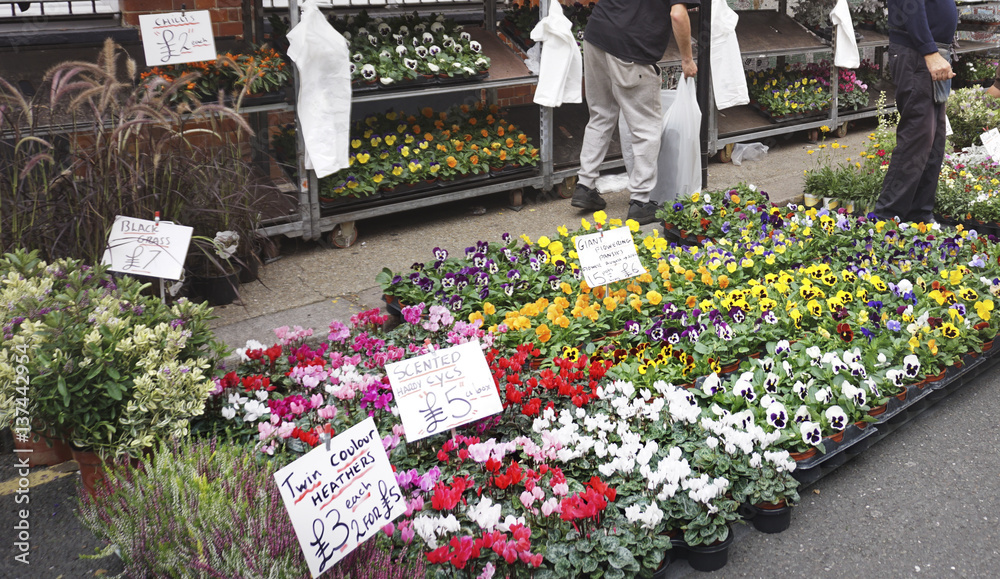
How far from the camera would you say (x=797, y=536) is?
2.72m

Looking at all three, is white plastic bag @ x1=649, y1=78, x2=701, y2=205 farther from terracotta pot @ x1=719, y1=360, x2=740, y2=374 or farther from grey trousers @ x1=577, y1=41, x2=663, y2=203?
terracotta pot @ x1=719, y1=360, x2=740, y2=374

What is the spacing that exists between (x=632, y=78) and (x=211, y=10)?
9.82 ft

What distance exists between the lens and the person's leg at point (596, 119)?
5834mm

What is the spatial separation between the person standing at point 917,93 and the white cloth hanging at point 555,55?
209cm

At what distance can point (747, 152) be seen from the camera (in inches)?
310

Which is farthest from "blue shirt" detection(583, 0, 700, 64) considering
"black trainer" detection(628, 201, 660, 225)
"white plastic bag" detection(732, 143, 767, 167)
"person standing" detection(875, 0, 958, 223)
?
"white plastic bag" detection(732, 143, 767, 167)

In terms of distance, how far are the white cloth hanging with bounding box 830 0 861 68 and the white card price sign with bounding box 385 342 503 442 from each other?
22.5 feet

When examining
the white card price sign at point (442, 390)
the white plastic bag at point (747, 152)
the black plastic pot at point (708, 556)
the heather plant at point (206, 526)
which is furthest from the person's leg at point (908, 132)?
the heather plant at point (206, 526)

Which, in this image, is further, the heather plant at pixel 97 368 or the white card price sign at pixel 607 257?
the white card price sign at pixel 607 257

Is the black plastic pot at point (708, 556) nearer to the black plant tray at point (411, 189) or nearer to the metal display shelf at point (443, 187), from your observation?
the metal display shelf at point (443, 187)

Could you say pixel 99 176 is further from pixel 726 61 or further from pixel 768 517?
pixel 726 61

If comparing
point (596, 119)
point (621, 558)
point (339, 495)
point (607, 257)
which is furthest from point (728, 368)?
point (596, 119)

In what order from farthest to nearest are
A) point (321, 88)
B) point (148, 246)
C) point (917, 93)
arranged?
point (917, 93)
point (321, 88)
point (148, 246)

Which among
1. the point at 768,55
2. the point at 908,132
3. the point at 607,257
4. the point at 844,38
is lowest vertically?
the point at 607,257
